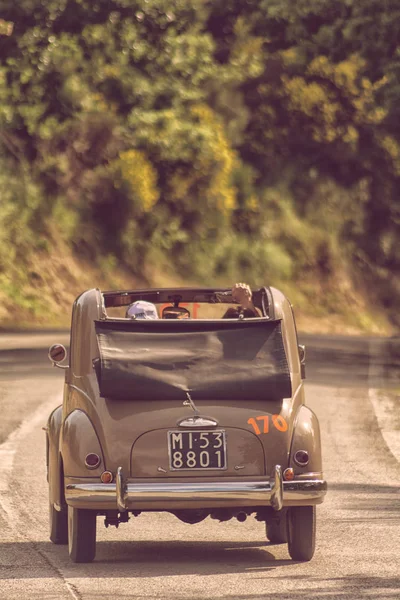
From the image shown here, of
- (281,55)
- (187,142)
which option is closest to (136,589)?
(187,142)

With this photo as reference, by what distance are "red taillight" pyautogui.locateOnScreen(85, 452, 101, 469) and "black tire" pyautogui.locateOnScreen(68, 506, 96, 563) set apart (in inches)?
13.5

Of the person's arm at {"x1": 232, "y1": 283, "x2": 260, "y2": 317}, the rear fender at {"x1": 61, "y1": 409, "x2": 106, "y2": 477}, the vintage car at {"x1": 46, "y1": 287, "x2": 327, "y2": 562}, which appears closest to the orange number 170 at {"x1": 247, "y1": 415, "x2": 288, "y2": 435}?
the vintage car at {"x1": 46, "y1": 287, "x2": 327, "y2": 562}

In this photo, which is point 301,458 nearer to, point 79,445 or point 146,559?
point 146,559

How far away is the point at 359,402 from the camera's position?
809 inches

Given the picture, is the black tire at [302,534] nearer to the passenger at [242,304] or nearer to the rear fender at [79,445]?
the rear fender at [79,445]

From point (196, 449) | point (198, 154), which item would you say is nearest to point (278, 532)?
point (196, 449)

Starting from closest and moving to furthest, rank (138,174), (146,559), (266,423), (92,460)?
(92,460) → (266,423) → (146,559) → (138,174)

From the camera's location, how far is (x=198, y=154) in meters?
47.6

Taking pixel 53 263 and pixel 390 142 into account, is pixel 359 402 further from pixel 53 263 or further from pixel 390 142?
pixel 390 142

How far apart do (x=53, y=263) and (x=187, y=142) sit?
252 inches

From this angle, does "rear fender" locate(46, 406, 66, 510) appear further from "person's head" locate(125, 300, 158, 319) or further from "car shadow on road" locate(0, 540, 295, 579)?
"person's head" locate(125, 300, 158, 319)

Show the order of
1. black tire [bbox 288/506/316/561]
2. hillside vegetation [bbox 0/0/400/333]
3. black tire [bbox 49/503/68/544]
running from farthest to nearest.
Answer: hillside vegetation [bbox 0/0/400/333], black tire [bbox 49/503/68/544], black tire [bbox 288/506/316/561]

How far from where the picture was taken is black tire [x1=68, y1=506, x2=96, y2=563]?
9.30 meters

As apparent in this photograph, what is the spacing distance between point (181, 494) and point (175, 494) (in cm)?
4
